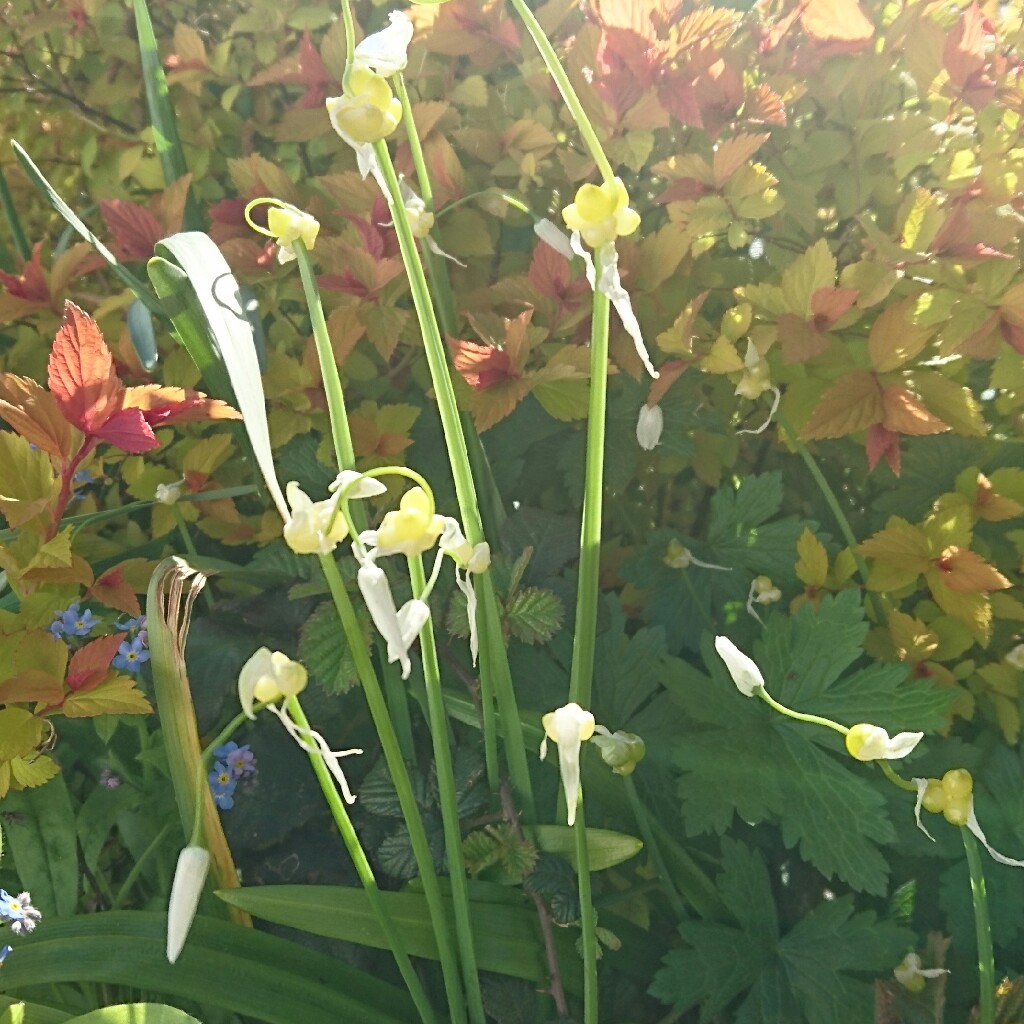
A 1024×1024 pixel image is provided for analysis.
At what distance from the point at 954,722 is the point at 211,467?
831 mm

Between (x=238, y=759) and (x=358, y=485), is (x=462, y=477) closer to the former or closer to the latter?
(x=358, y=485)

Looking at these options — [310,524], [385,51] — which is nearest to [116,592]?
[310,524]

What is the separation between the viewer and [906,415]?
866 mm

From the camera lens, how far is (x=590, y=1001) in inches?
28.3

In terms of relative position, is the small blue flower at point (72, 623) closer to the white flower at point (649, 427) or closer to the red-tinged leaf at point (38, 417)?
the red-tinged leaf at point (38, 417)

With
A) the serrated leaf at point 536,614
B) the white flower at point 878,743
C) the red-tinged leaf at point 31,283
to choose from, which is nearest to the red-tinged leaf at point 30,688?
the serrated leaf at point 536,614

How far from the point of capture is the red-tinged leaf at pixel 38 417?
774mm

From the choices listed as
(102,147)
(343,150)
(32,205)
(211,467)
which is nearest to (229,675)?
(211,467)

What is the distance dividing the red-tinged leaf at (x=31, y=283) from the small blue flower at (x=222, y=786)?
526 millimetres

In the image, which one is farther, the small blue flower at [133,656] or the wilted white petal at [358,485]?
the small blue flower at [133,656]

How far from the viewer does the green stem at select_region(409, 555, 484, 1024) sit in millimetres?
688

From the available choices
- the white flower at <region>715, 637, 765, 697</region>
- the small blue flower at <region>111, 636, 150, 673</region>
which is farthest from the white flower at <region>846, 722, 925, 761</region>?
the small blue flower at <region>111, 636, 150, 673</region>

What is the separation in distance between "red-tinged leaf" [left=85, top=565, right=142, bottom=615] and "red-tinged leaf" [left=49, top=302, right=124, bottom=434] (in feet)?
0.49

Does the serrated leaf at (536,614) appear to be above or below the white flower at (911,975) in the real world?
above
